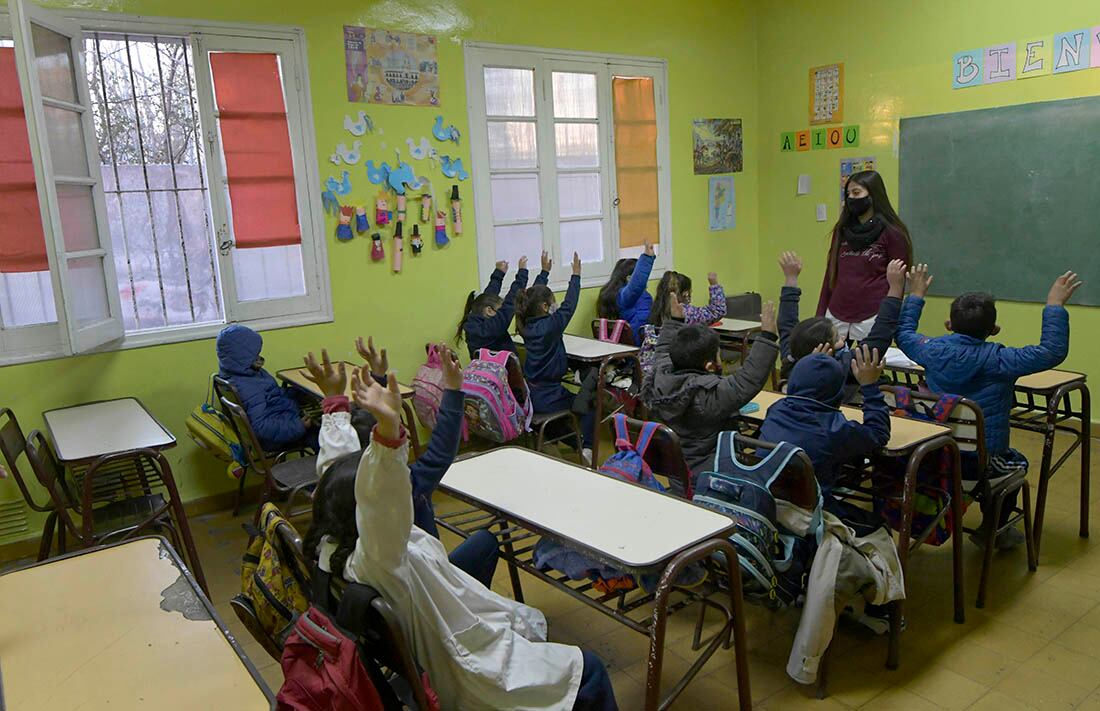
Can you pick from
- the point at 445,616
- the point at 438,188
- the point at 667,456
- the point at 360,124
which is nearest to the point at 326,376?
the point at 445,616

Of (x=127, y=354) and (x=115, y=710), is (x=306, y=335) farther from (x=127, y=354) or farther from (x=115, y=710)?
(x=115, y=710)

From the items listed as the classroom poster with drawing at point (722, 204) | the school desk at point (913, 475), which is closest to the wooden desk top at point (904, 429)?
the school desk at point (913, 475)

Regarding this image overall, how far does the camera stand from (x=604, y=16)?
5203 millimetres

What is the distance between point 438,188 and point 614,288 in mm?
1283

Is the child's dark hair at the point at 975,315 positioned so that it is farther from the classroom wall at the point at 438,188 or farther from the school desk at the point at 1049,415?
the classroom wall at the point at 438,188

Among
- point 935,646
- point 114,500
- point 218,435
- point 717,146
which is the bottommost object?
point 935,646

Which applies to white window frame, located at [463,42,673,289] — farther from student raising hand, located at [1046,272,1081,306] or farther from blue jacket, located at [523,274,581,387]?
student raising hand, located at [1046,272,1081,306]

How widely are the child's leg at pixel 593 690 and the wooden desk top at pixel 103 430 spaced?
5.72 feet

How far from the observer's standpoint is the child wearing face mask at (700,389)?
8.46ft

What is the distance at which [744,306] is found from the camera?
5895 millimetres

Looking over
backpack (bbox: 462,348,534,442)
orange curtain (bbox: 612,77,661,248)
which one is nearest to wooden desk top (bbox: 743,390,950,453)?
backpack (bbox: 462,348,534,442)

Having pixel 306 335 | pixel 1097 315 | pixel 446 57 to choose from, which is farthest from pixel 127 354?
pixel 1097 315

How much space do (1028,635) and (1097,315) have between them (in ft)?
8.82

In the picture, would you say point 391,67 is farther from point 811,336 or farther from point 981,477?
point 981,477
